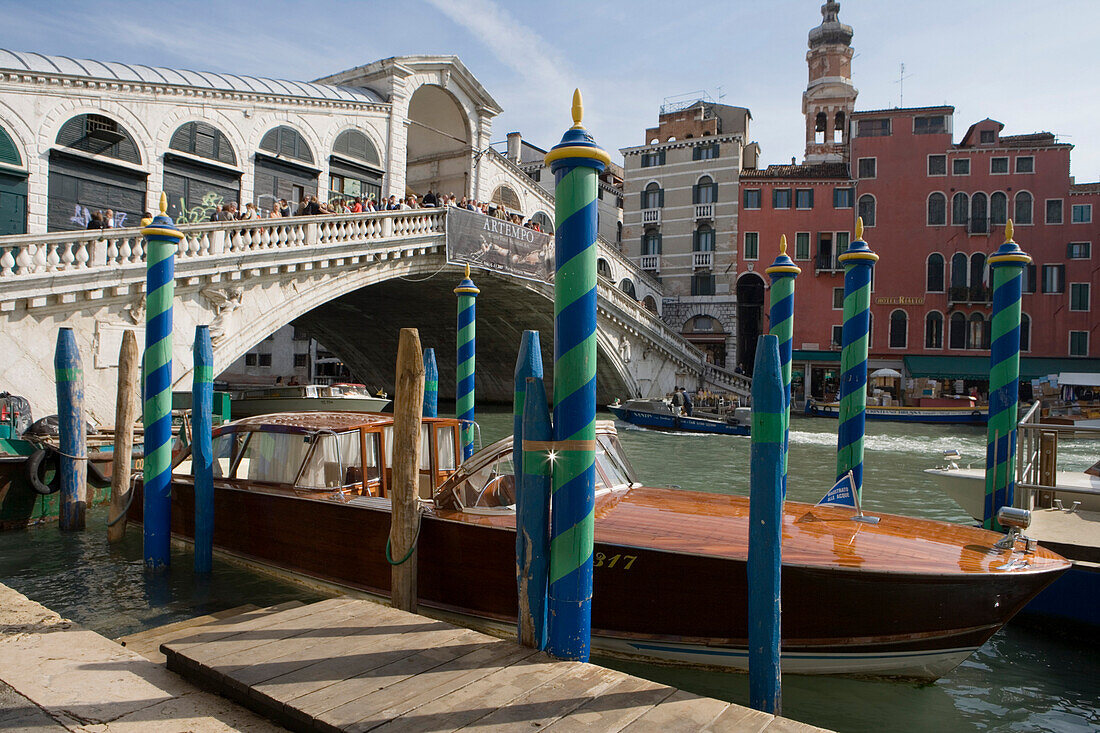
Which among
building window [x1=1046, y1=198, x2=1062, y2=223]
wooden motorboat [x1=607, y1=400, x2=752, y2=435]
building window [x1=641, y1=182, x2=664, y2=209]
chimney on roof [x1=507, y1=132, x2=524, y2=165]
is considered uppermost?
chimney on roof [x1=507, y1=132, x2=524, y2=165]

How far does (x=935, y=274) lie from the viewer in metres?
28.3

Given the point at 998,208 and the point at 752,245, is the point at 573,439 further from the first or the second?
the point at 998,208

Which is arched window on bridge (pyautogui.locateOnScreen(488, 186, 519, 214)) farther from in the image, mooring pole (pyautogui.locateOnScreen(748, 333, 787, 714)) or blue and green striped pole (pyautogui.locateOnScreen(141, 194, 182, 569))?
mooring pole (pyautogui.locateOnScreen(748, 333, 787, 714))

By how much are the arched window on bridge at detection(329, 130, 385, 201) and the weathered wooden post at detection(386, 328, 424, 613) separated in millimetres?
15799

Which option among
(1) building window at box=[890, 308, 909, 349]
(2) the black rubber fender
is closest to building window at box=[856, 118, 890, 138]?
(1) building window at box=[890, 308, 909, 349]

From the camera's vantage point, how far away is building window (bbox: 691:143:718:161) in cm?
3136

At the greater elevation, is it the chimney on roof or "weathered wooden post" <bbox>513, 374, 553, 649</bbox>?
the chimney on roof

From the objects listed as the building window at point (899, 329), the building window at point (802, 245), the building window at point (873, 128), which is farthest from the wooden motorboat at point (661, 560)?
the building window at point (873, 128)

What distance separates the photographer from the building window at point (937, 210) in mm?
28141

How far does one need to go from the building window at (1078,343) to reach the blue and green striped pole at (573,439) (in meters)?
30.1

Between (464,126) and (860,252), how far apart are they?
19.6 metres

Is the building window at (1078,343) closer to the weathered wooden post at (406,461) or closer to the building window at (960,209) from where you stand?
the building window at (960,209)

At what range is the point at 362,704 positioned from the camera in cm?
278

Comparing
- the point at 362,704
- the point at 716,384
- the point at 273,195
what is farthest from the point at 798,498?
the point at 716,384
